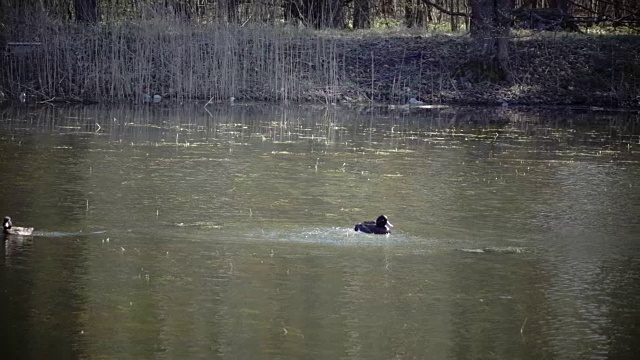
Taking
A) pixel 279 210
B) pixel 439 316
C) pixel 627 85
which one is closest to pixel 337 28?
pixel 627 85

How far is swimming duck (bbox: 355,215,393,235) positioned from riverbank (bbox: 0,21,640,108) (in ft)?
49.0

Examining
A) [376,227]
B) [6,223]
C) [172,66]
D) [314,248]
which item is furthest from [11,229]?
[172,66]

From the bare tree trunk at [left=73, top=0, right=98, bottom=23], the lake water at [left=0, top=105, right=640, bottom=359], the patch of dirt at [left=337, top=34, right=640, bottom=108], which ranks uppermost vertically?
the bare tree trunk at [left=73, top=0, right=98, bottom=23]

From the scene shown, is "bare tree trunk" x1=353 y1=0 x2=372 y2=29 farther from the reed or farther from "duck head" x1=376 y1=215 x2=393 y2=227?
"duck head" x1=376 y1=215 x2=393 y2=227

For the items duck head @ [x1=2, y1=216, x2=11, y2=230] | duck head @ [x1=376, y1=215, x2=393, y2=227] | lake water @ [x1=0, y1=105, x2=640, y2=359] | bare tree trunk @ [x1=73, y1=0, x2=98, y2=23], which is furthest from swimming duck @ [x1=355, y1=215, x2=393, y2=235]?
bare tree trunk @ [x1=73, y1=0, x2=98, y2=23]

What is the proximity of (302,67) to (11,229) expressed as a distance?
17.2 meters

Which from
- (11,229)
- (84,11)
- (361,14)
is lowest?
(11,229)

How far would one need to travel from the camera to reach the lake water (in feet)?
27.1

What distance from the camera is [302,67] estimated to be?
27859 millimetres

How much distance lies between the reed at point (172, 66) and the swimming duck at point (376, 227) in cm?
1500

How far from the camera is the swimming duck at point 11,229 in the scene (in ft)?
36.3

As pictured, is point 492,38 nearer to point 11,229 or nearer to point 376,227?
point 376,227

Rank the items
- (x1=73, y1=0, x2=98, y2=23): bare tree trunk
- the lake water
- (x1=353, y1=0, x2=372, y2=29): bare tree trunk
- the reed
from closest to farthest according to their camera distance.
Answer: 1. the lake water
2. the reed
3. (x1=73, y1=0, x2=98, y2=23): bare tree trunk
4. (x1=353, y1=0, x2=372, y2=29): bare tree trunk

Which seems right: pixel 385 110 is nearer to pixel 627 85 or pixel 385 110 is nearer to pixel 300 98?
pixel 300 98
